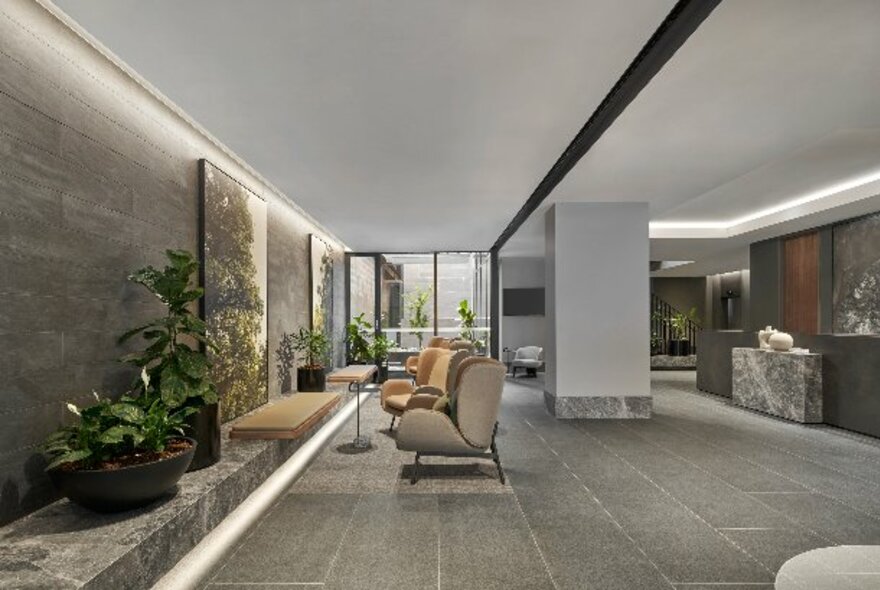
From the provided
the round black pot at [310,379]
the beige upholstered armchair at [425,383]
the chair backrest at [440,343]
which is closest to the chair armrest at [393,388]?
the beige upholstered armchair at [425,383]

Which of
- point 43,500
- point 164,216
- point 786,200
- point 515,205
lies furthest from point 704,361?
point 43,500

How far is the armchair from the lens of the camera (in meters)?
10.8

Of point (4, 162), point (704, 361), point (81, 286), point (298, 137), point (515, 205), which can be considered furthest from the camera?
point (704, 361)

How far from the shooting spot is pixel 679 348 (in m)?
13.1

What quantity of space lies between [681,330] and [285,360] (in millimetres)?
11618

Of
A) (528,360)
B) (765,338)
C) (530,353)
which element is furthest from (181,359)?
(530,353)

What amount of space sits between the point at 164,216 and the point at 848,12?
178 inches

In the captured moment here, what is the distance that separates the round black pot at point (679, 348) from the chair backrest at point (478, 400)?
35.4 ft

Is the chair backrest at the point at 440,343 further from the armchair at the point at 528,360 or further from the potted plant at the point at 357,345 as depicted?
the armchair at the point at 528,360

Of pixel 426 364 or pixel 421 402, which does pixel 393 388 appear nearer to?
pixel 426 364

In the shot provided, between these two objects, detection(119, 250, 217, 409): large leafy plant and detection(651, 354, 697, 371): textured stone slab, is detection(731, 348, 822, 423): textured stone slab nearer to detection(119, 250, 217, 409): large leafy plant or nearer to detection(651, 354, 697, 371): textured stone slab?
detection(651, 354, 697, 371): textured stone slab

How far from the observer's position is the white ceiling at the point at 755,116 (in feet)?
8.66

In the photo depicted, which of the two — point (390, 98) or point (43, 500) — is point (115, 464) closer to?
point (43, 500)

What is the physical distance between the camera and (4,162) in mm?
2418
